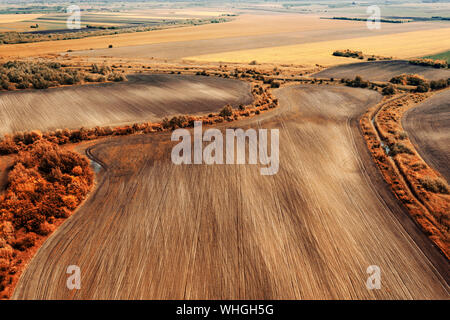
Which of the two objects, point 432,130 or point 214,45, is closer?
point 432,130

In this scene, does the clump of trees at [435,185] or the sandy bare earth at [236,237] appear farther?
the clump of trees at [435,185]

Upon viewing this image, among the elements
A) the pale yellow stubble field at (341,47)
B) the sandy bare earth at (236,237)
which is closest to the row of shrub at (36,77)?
the sandy bare earth at (236,237)

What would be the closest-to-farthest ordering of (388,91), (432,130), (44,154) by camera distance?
(44,154)
(432,130)
(388,91)

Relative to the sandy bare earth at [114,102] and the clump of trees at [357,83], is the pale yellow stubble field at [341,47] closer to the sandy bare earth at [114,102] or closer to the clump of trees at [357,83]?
the clump of trees at [357,83]

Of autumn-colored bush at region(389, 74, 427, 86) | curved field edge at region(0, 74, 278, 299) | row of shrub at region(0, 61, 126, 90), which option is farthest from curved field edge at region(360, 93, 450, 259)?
row of shrub at region(0, 61, 126, 90)

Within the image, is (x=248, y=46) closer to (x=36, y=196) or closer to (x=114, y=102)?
(x=114, y=102)

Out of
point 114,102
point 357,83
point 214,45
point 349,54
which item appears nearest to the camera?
point 114,102

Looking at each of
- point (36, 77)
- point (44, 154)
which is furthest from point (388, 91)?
point (36, 77)
